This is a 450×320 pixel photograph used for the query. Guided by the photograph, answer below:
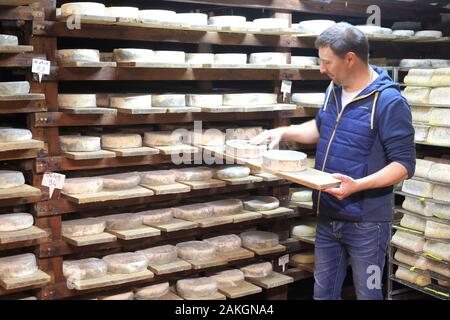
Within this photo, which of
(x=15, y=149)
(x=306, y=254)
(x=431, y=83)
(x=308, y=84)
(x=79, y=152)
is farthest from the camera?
(x=308, y=84)

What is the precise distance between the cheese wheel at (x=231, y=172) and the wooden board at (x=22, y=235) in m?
1.38

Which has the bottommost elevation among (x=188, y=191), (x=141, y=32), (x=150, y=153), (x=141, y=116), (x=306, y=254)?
(x=306, y=254)

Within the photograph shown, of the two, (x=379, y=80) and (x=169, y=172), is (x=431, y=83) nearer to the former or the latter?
(x=379, y=80)

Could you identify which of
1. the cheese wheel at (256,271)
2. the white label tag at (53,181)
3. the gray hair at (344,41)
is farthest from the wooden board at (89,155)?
the gray hair at (344,41)

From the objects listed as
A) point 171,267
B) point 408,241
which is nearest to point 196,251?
point 171,267

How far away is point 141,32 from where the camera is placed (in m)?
3.99

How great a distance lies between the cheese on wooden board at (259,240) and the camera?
4.64 m

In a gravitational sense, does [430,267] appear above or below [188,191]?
below

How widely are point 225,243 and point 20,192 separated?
5.42ft

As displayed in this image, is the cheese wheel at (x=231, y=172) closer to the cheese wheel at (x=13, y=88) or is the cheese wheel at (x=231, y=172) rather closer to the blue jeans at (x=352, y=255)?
the blue jeans at (x=352, y=255)

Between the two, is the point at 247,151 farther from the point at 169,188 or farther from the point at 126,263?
the point at 126,263

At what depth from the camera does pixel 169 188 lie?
4.09 m

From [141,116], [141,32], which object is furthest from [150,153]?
[141,32]

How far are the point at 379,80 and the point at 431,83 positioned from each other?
4.64 feet
